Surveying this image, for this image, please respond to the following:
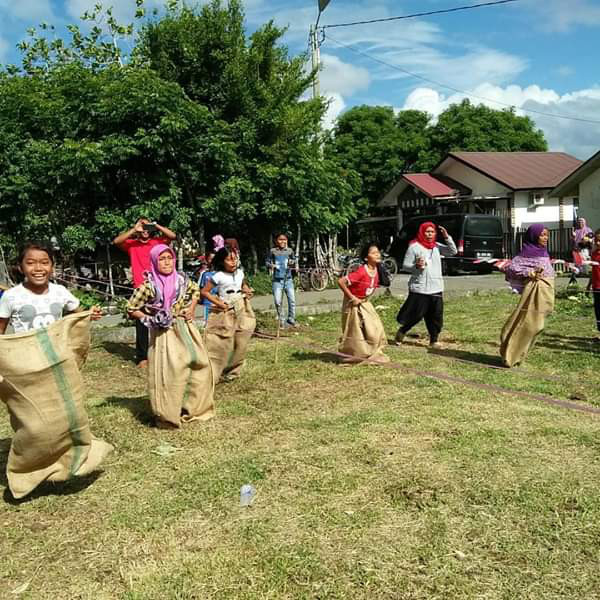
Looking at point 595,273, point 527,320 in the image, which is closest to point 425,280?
point 527,320

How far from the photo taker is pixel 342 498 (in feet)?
13.1

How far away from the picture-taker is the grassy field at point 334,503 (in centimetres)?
313

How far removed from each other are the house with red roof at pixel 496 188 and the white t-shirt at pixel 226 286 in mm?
21617

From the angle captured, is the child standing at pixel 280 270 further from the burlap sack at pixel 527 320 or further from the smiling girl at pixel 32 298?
the smiling girl at pixel 32 298

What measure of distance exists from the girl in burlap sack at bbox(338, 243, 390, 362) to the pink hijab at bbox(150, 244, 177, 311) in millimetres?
2368

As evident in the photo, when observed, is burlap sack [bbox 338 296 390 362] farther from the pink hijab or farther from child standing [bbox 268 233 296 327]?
child standing [bbox 268 233 296 327]

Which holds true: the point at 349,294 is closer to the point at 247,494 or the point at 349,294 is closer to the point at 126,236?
the point at 126,236

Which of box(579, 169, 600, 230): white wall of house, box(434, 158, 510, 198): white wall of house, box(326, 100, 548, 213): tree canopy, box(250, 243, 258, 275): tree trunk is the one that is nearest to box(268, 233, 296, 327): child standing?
box(250, 243, 258, 275): tree trunk

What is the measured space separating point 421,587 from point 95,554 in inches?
67.3

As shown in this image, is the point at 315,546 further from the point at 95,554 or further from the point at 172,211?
the point at 172,211

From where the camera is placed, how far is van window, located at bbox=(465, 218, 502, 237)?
22328mm

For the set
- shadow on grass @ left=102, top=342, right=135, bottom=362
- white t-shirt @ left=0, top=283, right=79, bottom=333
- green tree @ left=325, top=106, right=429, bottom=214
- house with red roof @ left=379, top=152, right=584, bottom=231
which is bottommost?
shadow on grass @ left=102, top=342, right=135, bottom=362

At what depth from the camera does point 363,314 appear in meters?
7.42

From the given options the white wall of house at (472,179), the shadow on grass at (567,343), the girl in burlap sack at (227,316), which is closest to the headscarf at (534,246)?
the shadow on grass at (567,343)
